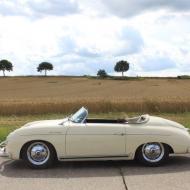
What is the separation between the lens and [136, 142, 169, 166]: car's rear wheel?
29.7 ft

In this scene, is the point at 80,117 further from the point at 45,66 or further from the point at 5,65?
the point at 45,66

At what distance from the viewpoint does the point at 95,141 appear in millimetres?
8945

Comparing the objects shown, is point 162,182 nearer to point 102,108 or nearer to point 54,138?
point 54,138

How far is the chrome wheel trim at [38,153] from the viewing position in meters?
9.05

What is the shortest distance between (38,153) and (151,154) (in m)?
1.95

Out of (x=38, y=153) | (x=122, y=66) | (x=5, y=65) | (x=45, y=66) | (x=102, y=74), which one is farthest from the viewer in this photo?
(x=122, y=66)

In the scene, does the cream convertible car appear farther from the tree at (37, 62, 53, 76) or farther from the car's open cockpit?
the tree at (37, 62, 53, 76)

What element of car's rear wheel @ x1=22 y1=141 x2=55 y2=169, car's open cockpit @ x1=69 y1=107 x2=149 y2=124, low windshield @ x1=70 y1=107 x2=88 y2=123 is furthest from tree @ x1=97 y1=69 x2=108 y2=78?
car's rear wheel @ x1=22 y1=141 x2=55 y2=169

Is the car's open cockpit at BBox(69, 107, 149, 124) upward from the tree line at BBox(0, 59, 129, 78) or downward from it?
downward

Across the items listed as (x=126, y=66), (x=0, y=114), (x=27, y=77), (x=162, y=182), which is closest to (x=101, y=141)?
(x=162, y=182)

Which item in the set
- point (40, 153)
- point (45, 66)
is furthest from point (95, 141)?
point (45, 66)

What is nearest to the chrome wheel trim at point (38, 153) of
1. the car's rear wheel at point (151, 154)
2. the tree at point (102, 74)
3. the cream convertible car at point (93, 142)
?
the cream convertible car at point (93, 142)

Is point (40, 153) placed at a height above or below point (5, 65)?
below

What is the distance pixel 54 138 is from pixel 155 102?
76.7 feet
